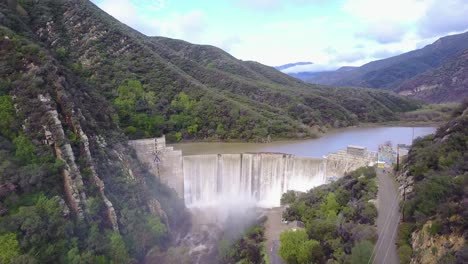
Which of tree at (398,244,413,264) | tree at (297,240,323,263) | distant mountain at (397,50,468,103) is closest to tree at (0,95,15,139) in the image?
tree at (297,240,323,263)

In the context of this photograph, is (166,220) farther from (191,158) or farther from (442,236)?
(442,236)

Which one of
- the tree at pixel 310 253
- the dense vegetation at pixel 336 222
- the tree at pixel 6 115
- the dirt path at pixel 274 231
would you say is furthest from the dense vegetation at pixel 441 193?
the tree at pixel 6 115

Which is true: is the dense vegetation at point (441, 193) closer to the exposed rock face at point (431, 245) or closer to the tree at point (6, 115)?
the exposed rock face at point (431, 245)

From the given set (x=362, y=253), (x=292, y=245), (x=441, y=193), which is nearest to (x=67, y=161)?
(x=292, y=245)

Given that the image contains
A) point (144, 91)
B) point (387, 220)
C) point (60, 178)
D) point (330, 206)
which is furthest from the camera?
point (144, 91)

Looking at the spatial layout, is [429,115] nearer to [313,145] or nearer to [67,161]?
[313,145]

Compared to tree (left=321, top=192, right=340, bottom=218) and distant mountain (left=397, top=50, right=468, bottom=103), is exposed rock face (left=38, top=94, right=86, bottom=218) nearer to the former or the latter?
tree (left=321, top=192, right=340, bottom=218)
